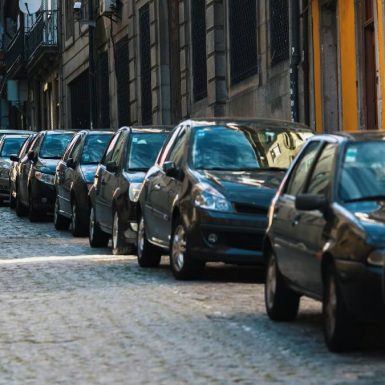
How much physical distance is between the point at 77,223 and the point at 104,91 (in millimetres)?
24359

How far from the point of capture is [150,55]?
1503 inches

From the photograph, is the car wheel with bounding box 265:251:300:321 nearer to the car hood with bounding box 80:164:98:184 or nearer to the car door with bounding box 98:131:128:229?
the car door with bounding box 98:131:128:229

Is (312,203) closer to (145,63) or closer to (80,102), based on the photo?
(145,63)

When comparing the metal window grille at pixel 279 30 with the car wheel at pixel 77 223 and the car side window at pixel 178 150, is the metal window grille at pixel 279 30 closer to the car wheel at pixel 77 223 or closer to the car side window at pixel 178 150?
the car wheel at pixel 77 223

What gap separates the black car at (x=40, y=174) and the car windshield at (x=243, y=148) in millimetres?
11457

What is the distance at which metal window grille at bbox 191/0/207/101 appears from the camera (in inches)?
1297

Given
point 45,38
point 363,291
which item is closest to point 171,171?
point 363,291

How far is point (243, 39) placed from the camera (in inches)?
1175

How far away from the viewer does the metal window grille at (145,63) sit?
1523 inches

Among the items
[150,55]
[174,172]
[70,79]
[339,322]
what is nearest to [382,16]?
[174,172]

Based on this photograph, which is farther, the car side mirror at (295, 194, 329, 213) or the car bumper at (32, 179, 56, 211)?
the car bumper at (32, 179, 56, 211)

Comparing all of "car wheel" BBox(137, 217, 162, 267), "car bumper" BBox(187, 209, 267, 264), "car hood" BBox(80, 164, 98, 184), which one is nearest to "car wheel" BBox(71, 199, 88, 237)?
"car hood" BBox(80, 164, 98, 184)

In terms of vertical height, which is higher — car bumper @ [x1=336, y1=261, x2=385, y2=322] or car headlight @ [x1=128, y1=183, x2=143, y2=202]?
car headlight @ [x1=128, y1=183, x2=143, y2=202]

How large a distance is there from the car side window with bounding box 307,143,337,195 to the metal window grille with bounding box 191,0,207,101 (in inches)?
897
